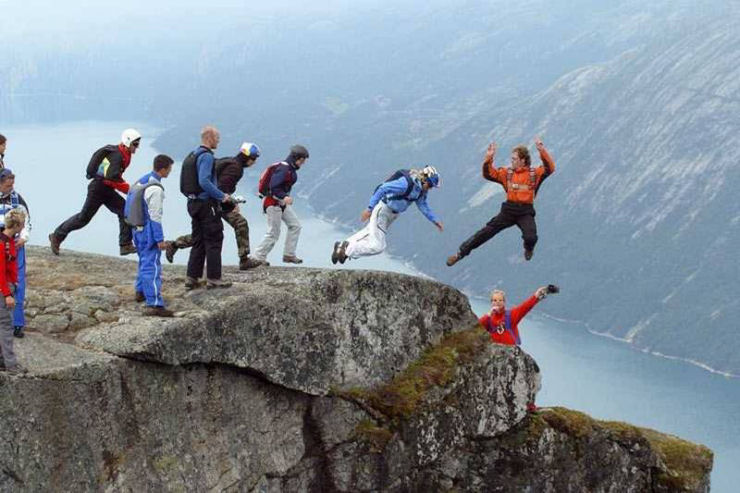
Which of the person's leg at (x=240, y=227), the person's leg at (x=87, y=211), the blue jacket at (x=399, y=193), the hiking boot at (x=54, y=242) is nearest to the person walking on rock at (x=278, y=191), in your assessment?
the person's leg at (x=240, y=227)

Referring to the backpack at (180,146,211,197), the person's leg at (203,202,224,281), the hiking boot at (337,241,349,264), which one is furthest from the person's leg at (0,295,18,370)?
the hiking boot at (337,241,349,264)

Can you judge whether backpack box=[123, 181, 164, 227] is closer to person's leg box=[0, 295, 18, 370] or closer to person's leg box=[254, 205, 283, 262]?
person's leg box=[0, 295, 18, 370]

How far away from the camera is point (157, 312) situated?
19797mm

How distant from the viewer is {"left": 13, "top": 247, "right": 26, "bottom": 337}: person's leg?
1814 cm

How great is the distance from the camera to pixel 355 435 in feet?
72.8

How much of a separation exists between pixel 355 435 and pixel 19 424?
27.3 ft

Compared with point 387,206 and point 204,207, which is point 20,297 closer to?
point 204,207

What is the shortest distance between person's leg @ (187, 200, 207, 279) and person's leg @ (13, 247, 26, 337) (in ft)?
12.8

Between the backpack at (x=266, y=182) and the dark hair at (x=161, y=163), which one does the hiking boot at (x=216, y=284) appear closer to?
the dark hair at (x=161, y=163)

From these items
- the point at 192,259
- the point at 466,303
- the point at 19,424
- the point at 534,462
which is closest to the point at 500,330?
the point at 466,303

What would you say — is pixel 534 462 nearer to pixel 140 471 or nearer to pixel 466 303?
pixel 466 303

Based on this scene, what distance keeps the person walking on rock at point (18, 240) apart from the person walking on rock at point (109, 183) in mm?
2930

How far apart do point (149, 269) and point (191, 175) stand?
92.3 inches

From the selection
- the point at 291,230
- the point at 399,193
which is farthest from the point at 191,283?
the point at 399,193
